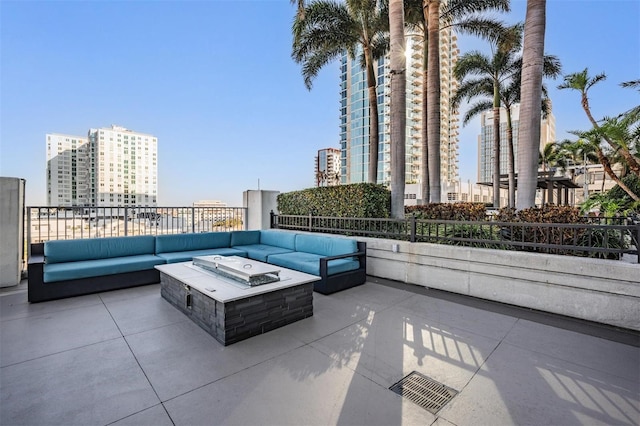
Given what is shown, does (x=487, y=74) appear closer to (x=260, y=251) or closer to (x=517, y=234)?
(x=517, y=234)

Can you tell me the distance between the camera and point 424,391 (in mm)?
2008

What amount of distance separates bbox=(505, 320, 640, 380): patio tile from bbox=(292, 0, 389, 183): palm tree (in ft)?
21.6

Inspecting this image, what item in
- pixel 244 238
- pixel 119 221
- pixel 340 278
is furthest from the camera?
pixel 244 238

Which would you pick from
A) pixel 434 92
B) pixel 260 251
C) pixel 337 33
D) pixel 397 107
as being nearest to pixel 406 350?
pixel 260 251

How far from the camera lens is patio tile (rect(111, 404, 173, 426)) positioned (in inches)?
65.3

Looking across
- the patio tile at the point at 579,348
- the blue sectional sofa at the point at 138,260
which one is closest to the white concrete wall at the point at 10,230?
the blue sectional sofa at the point at 138,260

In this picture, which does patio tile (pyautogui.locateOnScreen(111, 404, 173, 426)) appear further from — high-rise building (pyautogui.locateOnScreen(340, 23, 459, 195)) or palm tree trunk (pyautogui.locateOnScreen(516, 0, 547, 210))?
high-rise building (pyautogui.locateOnScreen(340, 23, 459, 195))

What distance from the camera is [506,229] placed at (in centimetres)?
455

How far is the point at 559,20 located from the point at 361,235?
10621 millimetres

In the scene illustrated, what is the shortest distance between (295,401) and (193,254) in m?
4.29

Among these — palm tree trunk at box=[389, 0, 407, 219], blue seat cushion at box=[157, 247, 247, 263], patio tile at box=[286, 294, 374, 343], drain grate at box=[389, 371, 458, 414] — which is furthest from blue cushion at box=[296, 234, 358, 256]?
drain grate at box=[389, 371, 458, 414]

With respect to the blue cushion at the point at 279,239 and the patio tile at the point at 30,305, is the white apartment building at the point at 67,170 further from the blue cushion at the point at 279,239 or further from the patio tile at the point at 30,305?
the patio tile at the point at 30,305

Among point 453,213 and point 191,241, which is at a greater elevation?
point 453,213

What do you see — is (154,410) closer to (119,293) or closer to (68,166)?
(119,293)
